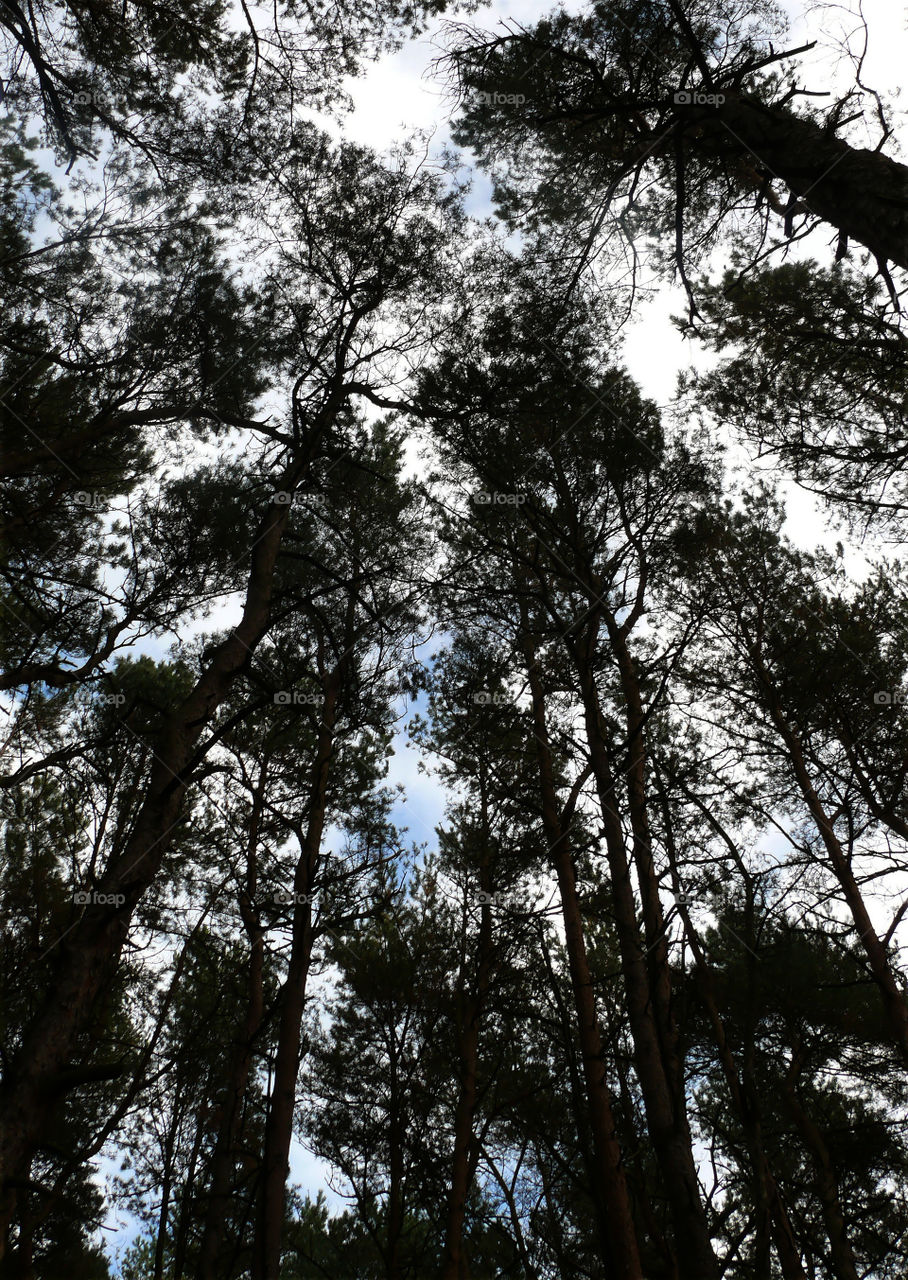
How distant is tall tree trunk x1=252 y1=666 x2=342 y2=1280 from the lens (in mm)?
5594

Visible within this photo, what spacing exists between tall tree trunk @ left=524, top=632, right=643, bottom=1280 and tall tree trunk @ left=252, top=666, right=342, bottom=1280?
2.35 metres

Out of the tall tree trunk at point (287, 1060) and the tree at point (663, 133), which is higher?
the tree at point (663, 133)

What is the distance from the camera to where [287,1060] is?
6684 millimetres

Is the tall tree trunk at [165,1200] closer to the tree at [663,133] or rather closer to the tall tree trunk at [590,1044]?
the tall tree trunk at [590,1044]

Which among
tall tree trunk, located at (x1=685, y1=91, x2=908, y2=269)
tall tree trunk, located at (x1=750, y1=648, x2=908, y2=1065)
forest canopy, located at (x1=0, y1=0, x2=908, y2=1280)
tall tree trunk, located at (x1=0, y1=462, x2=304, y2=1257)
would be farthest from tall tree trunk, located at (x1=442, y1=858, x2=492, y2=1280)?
tall tree trunk, located at (x1=685, y1=91, x2=908, y2=269)

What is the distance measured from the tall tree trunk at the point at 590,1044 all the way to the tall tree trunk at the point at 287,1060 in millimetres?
2349

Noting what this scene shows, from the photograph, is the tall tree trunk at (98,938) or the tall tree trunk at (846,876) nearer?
the tall tree trunk at (98,938)

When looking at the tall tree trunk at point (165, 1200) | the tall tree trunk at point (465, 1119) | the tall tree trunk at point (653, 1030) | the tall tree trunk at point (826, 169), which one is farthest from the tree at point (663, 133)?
the tall tree trunk at point (165, 1200)

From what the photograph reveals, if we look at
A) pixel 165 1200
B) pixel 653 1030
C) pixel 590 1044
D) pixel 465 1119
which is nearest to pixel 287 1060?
pixel 165 1200

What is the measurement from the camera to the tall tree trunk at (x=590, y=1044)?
436cm

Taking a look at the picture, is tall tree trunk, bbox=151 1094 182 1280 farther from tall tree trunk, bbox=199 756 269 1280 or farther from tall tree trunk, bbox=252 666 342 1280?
tall tree trunk, bbox=252 666 342 1280

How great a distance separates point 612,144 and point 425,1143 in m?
11.6

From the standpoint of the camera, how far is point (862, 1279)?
321 inches

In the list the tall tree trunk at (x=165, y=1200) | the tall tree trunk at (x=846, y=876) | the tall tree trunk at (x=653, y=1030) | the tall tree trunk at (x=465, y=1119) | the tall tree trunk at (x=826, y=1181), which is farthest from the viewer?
the tall tree trunk at (x=465, y=1119)
